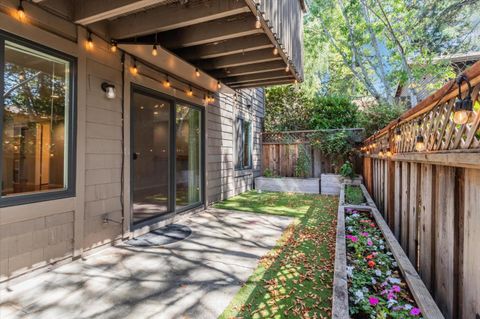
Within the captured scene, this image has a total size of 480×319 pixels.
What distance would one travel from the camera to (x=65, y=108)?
2.77 m

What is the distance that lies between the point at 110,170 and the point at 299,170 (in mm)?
6101

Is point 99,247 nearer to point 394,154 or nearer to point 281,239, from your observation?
point 281,239

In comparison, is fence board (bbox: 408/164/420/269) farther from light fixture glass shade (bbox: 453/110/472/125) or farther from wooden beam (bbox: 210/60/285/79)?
wooden beam (bbox: 210/60/285/79)

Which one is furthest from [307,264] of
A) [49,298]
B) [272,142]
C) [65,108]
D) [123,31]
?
[272,142]

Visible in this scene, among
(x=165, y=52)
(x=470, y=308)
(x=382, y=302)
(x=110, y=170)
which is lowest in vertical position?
(x=382, y=302)

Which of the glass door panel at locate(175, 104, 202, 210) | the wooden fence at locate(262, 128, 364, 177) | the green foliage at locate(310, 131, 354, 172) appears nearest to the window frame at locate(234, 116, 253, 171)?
the wooden fence at locate(262, 128, 364, 177)

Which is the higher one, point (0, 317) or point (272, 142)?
point (272, 142)

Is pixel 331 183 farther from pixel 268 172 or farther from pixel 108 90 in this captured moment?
pixel 108 90

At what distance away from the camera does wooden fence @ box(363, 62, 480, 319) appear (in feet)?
4.30

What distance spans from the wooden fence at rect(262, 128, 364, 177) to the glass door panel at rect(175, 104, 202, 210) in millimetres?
3974

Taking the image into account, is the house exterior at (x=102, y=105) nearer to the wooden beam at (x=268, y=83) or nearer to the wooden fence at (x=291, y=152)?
the wooden beam at (x=268, y=83)

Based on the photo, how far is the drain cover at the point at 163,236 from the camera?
3342mm

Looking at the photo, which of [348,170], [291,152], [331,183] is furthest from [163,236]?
[291,152]

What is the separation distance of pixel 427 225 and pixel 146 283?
2451 millimetres
